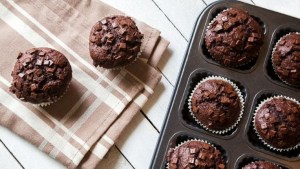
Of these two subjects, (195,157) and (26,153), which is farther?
(26,153)

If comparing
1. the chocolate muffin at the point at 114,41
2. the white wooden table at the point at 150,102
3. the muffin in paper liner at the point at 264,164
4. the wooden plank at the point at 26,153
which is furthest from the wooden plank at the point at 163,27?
the wooden plank at the point at 26,153

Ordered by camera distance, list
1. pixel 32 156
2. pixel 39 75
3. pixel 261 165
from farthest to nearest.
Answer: pixel 32 156, pixel 39 75, pixel 261 165

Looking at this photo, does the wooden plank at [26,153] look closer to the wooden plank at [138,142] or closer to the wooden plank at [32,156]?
the wooden plank at [32,156]

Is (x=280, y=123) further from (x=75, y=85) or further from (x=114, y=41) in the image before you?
(x=75, y=85)

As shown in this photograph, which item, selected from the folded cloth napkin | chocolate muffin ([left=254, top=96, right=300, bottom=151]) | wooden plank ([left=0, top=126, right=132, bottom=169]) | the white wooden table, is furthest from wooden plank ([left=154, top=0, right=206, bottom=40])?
wooden plank ([left=0, top=126, right=132, bottom=169])

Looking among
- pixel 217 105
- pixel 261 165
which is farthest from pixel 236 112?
pixel 261 165
